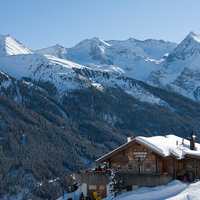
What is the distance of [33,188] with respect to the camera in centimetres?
19475

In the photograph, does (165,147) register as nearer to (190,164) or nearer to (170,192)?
(190,164)

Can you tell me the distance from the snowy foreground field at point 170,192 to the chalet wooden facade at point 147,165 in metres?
1.59

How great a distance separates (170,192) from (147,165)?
749cm

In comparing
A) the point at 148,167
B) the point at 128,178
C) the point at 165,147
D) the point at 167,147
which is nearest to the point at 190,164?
the point at 167,147

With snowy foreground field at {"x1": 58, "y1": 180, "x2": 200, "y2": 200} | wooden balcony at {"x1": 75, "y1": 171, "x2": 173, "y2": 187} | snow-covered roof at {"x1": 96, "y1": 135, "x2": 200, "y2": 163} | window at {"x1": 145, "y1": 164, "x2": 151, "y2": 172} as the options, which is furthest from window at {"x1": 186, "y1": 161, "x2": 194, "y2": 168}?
window at {"x1": 145, "y1": 164, "x2": 151, "y2": 172}

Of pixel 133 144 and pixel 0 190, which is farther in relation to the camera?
pixel 0 190

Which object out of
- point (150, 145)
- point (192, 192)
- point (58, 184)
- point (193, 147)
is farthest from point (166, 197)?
point (58, 184)

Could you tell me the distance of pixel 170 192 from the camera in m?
39.2

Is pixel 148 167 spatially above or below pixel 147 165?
below

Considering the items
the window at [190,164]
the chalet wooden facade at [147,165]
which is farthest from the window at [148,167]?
the window at [190,164]

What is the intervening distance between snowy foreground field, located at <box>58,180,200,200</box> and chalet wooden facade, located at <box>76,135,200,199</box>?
159 cm

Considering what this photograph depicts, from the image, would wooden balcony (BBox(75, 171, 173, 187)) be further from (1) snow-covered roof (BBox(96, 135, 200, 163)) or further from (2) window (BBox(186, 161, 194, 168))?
(2) window (BBox(186, 161, 194, 168))

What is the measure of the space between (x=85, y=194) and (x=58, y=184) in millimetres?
150270

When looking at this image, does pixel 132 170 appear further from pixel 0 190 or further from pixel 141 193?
pixel 0 190
